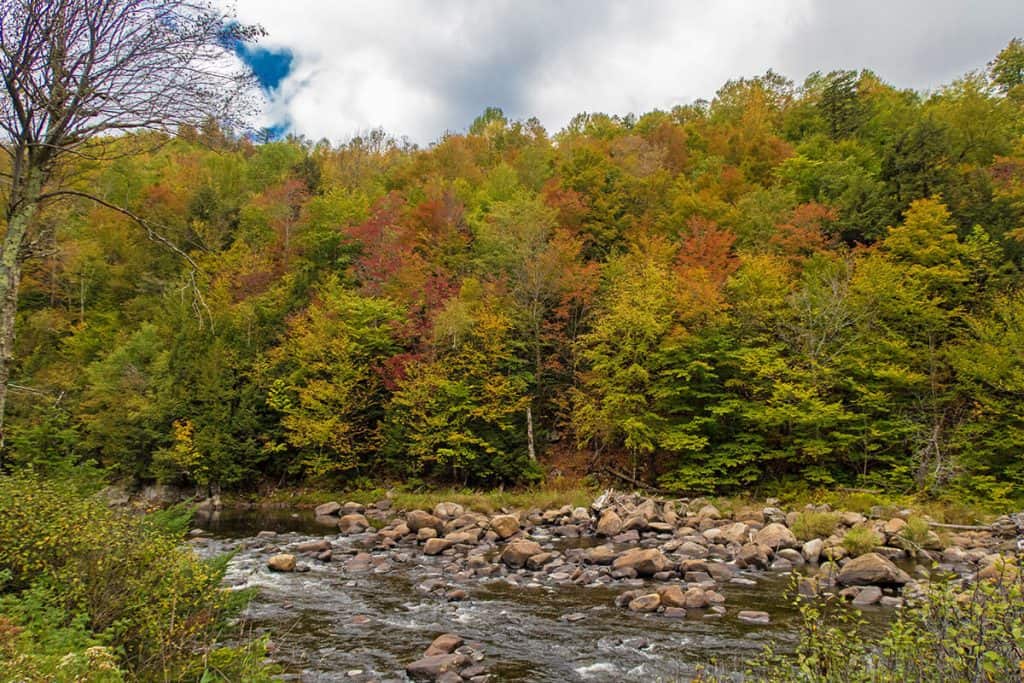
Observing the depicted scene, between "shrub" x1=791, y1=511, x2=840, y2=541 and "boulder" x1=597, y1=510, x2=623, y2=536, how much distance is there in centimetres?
503

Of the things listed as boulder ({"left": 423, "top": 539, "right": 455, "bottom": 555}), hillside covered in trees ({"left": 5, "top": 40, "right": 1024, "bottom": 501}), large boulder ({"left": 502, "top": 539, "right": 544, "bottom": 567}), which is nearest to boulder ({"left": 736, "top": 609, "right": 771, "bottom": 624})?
large boulder ({"left": 502, "top": 539, "right": 544, "bottom": 567})

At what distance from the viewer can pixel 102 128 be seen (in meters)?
6.45

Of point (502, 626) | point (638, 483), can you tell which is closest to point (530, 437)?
point (638, 483)

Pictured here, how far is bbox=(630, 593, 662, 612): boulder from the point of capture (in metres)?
11.5

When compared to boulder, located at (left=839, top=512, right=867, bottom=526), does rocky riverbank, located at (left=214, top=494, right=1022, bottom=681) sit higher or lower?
lower

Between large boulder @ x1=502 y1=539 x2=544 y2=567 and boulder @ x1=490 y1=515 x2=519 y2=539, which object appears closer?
large boulder @ x1=502 y1=539 x2=544 y2=567

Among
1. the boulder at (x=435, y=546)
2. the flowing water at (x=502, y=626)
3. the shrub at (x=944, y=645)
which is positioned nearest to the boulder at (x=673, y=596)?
the flowing water at (x=502, y=626)

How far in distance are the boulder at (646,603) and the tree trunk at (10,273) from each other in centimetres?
1017

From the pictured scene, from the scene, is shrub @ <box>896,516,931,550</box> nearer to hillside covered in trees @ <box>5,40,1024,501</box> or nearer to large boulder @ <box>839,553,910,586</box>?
large boulder @ <box>839,553,910,586</box>

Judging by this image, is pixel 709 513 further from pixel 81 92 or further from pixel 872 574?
pixel 81 92

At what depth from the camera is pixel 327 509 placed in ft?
82.6

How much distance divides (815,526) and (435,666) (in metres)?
12.8

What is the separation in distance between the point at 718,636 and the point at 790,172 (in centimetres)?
3623

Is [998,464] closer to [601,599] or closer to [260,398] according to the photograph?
[601,599]
